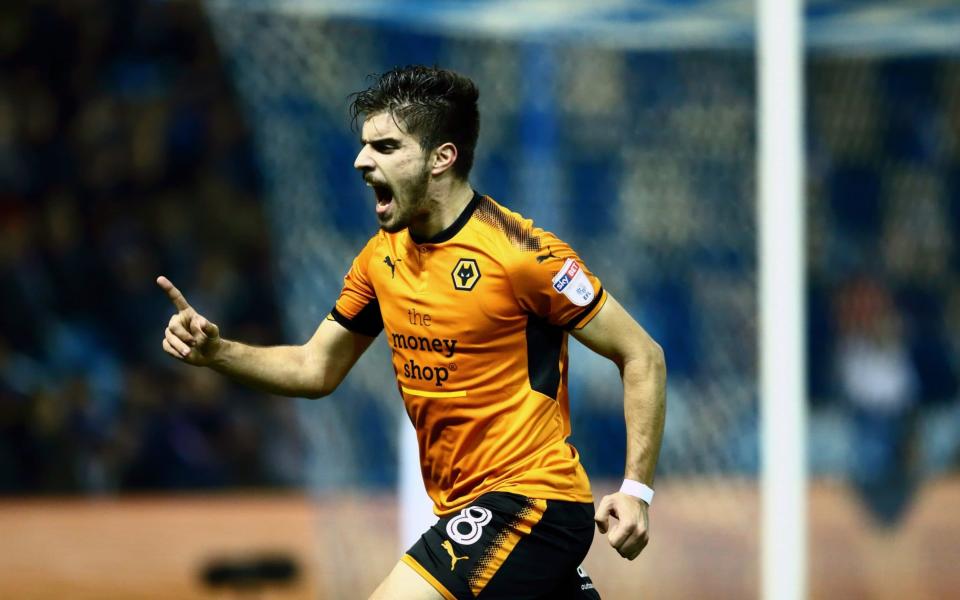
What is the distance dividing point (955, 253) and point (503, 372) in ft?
31.2

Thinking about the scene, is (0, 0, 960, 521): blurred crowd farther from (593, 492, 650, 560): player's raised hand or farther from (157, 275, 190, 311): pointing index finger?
(593, 492, 650, 560): player's raised hand

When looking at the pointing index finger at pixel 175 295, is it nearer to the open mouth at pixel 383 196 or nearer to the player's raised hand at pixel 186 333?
the player's raised hand at pixel 186 333

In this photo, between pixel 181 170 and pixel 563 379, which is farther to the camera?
pixel 181 170

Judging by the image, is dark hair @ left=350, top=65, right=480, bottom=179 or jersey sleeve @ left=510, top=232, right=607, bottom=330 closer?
jersey sleeve @ left=510, top=232, right=607, bottom=330

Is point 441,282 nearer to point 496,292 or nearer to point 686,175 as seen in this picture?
point 496,292

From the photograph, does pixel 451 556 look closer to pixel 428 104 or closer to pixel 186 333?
pixel 186 333

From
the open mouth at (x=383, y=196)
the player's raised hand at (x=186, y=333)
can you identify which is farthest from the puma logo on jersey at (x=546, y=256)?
the player's raised hand at (x=186, y=333)

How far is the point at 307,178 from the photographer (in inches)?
360

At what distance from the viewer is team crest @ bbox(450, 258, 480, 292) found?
390cm

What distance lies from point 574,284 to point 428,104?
645mm

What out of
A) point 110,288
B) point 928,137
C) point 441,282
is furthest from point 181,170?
point 441,282

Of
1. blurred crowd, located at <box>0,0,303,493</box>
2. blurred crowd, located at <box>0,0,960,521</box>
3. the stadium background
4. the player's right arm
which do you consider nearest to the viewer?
the player's right arm

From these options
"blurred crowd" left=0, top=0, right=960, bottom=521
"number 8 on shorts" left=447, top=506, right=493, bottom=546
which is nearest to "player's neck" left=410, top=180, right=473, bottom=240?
"number 8 on shorts" left=447, top=506, right=493, bottom=546

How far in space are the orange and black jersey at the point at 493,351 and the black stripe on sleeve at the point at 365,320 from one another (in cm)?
28
